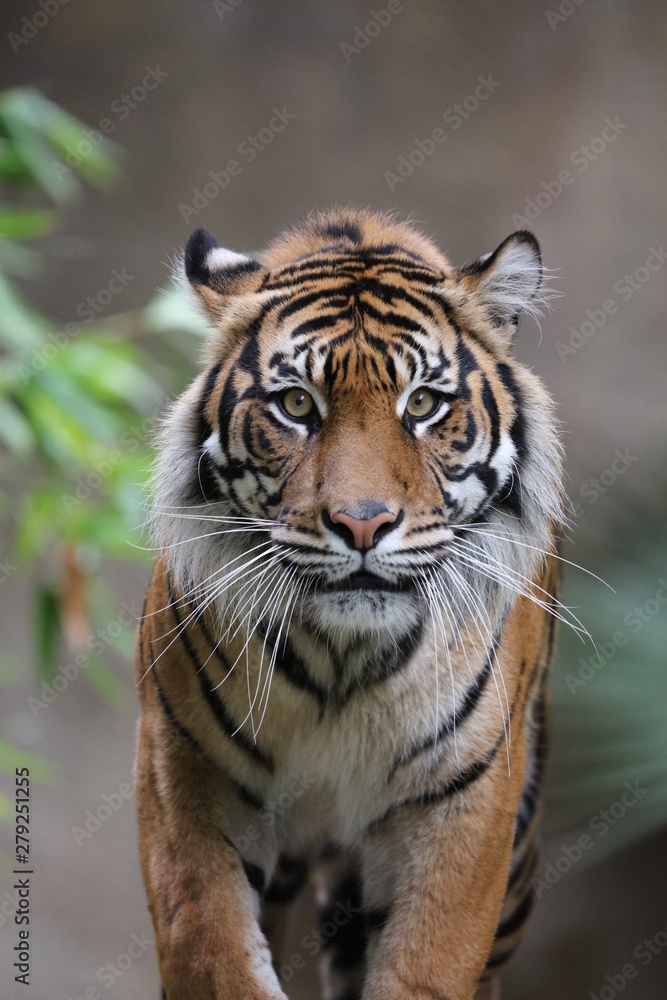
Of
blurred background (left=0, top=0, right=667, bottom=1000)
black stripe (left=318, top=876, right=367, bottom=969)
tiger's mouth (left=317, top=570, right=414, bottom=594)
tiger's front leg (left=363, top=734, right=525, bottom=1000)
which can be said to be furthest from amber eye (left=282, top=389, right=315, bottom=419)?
blurred background (left=0, top=0, right=667, bottom=1000)

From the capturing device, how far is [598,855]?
299 centimetres

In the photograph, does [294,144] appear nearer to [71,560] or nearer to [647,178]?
[647,178]

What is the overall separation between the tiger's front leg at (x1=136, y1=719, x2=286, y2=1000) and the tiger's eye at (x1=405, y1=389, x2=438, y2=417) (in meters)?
0.64

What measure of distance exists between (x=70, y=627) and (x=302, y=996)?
2.30 m

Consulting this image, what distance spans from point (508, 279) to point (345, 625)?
0.57 metres

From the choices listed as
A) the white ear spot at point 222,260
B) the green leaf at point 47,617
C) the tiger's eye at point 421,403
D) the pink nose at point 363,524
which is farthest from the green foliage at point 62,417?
the pink nose at point 363,524

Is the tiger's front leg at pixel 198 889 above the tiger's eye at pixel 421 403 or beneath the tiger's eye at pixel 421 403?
beneath

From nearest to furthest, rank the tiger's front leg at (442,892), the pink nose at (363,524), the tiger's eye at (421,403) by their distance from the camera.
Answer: the pink nose at (363,524)
the tiger's eye at (421,403)
the tiger's front leg at (442,892)

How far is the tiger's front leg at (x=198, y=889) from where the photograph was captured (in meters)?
1.59

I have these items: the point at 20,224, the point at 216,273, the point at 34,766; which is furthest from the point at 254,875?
the point at 34,766

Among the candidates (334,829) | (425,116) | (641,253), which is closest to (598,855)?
(334,829)

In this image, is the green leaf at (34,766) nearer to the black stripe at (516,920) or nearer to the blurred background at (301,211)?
the blurred background at (301,211)

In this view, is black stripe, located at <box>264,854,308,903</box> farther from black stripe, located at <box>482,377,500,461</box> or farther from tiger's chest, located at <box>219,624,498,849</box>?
black stripe, located at <box>482,377,500,461</box>

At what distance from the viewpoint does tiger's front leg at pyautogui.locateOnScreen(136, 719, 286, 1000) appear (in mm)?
1588
